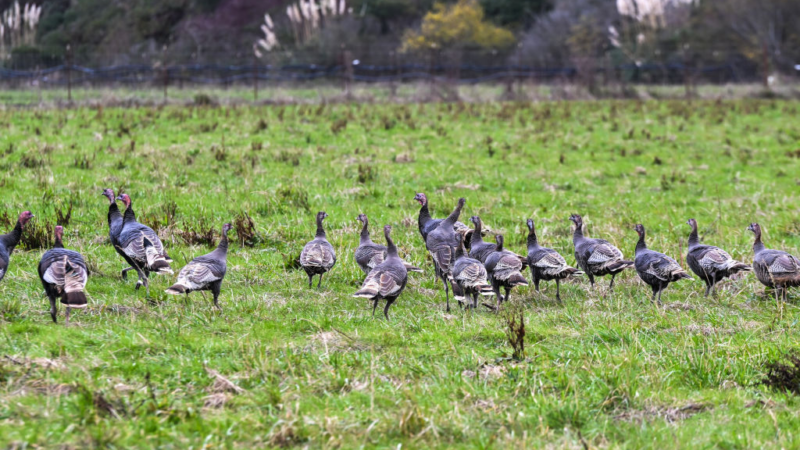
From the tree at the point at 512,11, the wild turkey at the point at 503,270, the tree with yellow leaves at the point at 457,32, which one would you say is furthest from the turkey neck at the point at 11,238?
Answer: the tree at the point at 512,11

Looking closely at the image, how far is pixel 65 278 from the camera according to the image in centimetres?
621

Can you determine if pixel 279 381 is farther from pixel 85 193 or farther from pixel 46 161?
pixel 46 161

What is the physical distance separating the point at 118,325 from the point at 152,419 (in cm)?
207

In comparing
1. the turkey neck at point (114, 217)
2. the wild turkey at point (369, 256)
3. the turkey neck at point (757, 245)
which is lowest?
the wild turkey at point (369, 256)

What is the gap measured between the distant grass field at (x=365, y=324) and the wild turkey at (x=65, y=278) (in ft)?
1.07

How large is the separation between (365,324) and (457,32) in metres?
48.8

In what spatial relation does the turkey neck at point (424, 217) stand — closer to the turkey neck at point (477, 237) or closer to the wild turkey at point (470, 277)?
the turkey neck at point (477, 237)

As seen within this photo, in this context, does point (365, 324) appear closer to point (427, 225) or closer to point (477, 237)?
point (477, 237)

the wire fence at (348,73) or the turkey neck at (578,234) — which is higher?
the wire fence at (348,73)

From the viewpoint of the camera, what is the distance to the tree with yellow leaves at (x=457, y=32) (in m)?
52.6

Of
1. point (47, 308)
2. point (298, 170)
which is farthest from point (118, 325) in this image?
point (298, 170)

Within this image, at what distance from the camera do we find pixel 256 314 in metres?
7.22

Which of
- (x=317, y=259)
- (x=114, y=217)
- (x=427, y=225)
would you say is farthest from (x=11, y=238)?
(x=427, y=225)

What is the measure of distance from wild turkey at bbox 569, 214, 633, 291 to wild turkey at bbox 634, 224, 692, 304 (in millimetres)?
173
